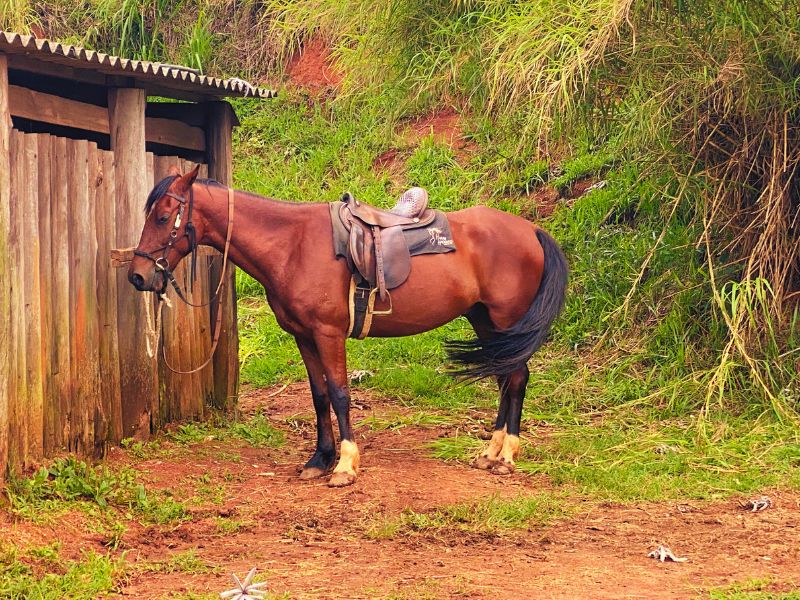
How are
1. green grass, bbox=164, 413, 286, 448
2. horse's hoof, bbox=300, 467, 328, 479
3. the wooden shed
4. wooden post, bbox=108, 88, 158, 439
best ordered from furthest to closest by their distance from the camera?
1. green grass, bbox=164, 413, 286, 448
2. wooden post, bbox=108, 88, 158, 439
3. horse's hoof, bbox=300, 467, 328, 479
4. the wooden shed

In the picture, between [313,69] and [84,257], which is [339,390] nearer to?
[84,257]

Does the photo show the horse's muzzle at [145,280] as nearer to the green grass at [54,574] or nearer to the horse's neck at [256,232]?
the horse's neck at [256,232]

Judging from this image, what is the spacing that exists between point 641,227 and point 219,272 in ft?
15.1

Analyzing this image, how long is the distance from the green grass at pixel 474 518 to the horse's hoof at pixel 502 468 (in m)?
0.81

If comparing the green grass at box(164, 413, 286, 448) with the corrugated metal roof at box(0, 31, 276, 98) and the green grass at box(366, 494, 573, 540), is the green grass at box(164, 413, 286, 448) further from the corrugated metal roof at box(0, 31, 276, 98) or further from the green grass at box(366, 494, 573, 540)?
the corrugated metal roof at box(0, 31, 276, 98)

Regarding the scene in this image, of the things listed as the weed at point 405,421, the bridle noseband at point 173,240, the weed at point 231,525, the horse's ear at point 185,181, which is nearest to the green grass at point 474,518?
A: the weed at point 231,525

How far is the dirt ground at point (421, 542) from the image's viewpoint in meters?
4.71

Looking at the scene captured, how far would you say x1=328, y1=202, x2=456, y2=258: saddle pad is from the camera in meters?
6.71

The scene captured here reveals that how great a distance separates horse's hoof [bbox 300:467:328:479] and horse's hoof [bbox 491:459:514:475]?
1.12 metres

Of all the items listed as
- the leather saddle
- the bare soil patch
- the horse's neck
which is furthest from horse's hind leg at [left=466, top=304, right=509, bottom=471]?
the bare soil patch

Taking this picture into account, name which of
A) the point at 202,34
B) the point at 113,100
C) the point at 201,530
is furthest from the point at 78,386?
the point at 202,34

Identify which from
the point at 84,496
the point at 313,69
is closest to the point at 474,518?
the point at 84,496

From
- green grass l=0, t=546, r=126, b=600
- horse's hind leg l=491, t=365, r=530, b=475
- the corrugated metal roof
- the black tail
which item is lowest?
green grass l=0, t=546, r=126, b=600

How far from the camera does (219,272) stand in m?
8.07
